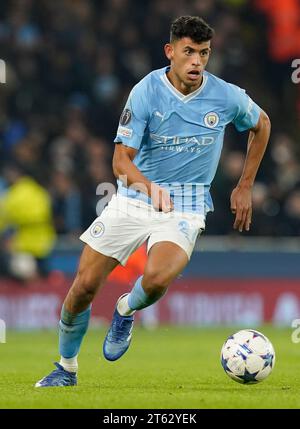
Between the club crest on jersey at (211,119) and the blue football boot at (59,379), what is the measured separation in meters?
2.00

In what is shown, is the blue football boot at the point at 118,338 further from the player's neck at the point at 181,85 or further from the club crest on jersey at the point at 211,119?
the player's neck at the point at 181,85

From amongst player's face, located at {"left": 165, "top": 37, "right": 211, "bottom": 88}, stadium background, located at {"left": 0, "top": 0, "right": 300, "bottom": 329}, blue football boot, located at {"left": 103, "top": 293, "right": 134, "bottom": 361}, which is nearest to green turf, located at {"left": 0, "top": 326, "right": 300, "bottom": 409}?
blue football boot, located at {"left": 103, "top": 293, "right": 134, "bottom": 361}

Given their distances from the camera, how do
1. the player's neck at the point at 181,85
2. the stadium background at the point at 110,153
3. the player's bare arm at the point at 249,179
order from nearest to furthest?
the player's neck at the point at 181,85
the player's bare arm at the point at 249,179
the stadium background at the point at 110,153

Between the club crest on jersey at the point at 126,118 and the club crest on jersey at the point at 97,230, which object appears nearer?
the club crest on jersey at the point at 126,118

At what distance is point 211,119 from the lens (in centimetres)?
836

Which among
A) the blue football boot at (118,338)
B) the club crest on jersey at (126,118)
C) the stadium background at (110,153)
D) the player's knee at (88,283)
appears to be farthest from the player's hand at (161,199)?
the stadium background at (110,153)

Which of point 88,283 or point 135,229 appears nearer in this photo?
point 88,283

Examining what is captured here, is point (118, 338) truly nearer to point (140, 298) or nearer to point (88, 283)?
point (140, 298)

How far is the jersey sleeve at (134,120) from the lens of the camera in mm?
8047

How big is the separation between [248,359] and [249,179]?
4.40 ft

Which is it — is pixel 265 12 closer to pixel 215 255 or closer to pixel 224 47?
pixel 224 47

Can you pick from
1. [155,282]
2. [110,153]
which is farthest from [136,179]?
[110,153]

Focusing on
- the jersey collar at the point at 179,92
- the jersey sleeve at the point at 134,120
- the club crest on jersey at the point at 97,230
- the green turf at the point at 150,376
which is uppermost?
the jersey collar at the point at 179,92

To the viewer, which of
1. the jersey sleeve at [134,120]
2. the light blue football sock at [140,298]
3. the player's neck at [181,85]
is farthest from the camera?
the player's neck at [181,85]
